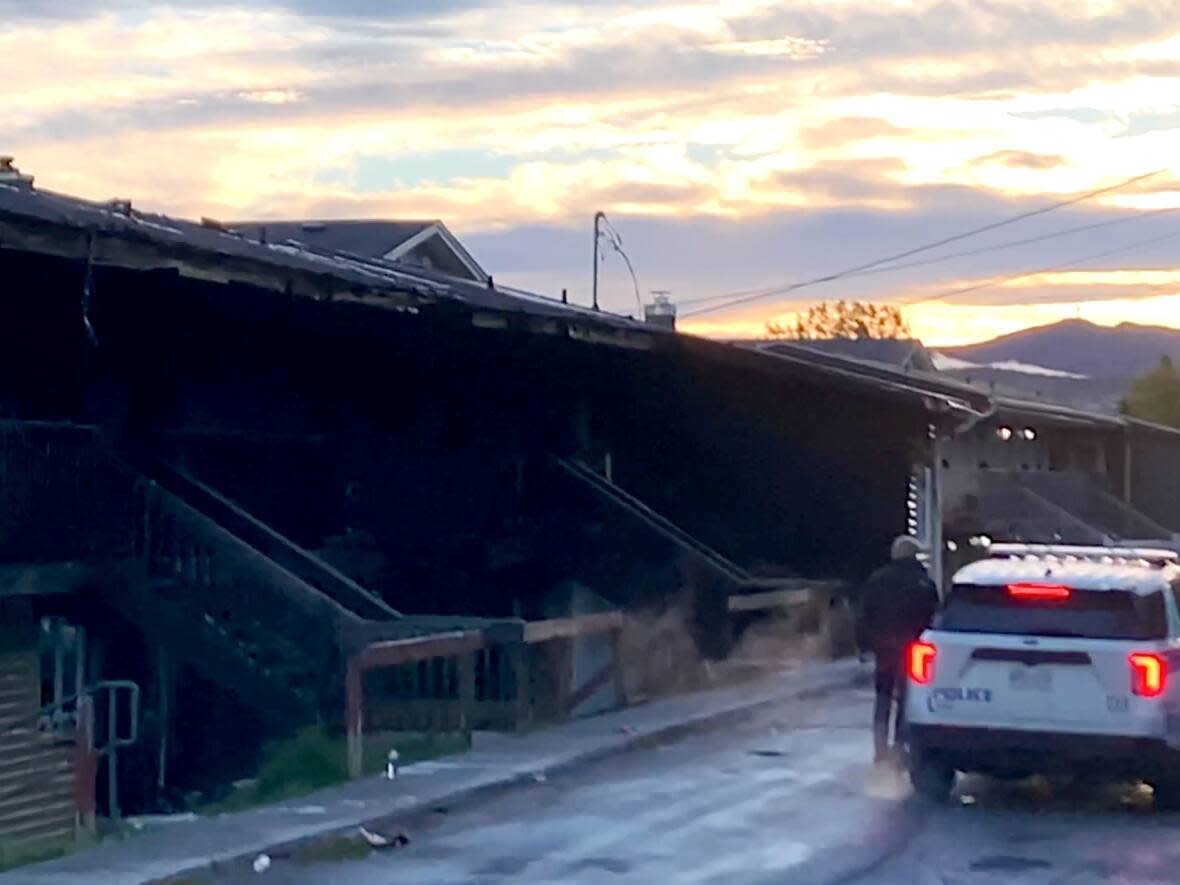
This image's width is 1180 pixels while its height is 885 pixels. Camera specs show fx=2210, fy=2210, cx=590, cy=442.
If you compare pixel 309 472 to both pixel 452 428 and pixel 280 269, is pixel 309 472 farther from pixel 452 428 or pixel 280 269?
pixel 280 269

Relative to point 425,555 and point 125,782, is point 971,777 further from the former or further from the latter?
point 425,555

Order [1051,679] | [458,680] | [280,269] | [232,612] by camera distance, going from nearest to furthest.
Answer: [1051,679] < [280,269] < [232,612] < [458,680]

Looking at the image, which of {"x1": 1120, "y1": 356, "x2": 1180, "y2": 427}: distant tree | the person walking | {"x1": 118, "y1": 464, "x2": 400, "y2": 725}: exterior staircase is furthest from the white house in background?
{"x1": 1120, "y1": 356, "x2": 1180, "y2": 427}: distant tree

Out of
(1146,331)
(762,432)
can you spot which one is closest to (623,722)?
(762,432)

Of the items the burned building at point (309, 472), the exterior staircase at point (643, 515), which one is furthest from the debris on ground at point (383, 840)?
the exterior staircase at point (643, 515)

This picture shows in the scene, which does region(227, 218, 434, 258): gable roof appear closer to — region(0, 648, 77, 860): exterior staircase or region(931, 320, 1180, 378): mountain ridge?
region(0, 648, 77, 860): exterior staircase

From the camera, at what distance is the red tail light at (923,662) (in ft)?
49.9

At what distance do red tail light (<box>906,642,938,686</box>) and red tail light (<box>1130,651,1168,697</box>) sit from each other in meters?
1.33

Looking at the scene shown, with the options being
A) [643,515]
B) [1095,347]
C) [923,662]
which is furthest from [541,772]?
[1095,347]

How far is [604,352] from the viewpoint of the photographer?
81.7ft

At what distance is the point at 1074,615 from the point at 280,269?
6509 mm

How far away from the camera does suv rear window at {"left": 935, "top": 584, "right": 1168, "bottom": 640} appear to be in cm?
1498

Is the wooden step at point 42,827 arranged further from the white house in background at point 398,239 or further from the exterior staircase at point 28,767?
the white house in background at point 398,239

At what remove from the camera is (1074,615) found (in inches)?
592
